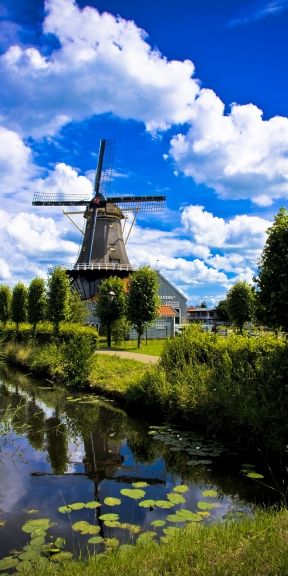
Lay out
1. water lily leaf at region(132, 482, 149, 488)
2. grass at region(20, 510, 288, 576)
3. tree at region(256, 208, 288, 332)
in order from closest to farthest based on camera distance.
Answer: grass at region(20, 510, 288, 576) < water lily leaf at region(132, 482, 149, 488) < tree at region(256, 208, 288, 332)

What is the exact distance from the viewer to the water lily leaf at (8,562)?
4.21m

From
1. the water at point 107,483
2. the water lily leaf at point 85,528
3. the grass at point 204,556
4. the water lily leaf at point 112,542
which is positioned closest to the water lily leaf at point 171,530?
the water at point 107,483

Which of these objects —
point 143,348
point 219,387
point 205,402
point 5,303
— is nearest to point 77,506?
point 205,402

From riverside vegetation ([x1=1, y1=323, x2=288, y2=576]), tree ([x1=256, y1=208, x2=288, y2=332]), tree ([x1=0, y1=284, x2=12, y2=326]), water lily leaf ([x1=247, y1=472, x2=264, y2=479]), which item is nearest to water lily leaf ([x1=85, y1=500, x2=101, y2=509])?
→ riverside vegetation ([x1=1, y1=323, x2=288, y2=576])

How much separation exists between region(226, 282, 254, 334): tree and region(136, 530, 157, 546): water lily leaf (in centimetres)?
2776

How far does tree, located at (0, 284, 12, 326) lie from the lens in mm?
35312

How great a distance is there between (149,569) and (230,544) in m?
0.76

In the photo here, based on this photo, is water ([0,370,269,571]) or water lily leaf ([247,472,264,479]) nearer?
water ([0,370,269,571])

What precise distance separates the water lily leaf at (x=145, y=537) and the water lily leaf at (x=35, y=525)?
1.13 metres

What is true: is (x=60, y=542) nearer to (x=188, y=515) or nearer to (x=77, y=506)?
(x=77, y=506)

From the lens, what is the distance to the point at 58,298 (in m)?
24.3

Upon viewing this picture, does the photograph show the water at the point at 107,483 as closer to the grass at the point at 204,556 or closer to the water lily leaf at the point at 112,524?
the water lily leaf at the point at 112,524

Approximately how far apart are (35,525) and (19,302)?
91.2 ft

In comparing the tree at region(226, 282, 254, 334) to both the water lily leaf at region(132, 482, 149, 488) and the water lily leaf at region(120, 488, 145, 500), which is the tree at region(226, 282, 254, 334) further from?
the water lily leaf at region(120, 488, 145, 500)
